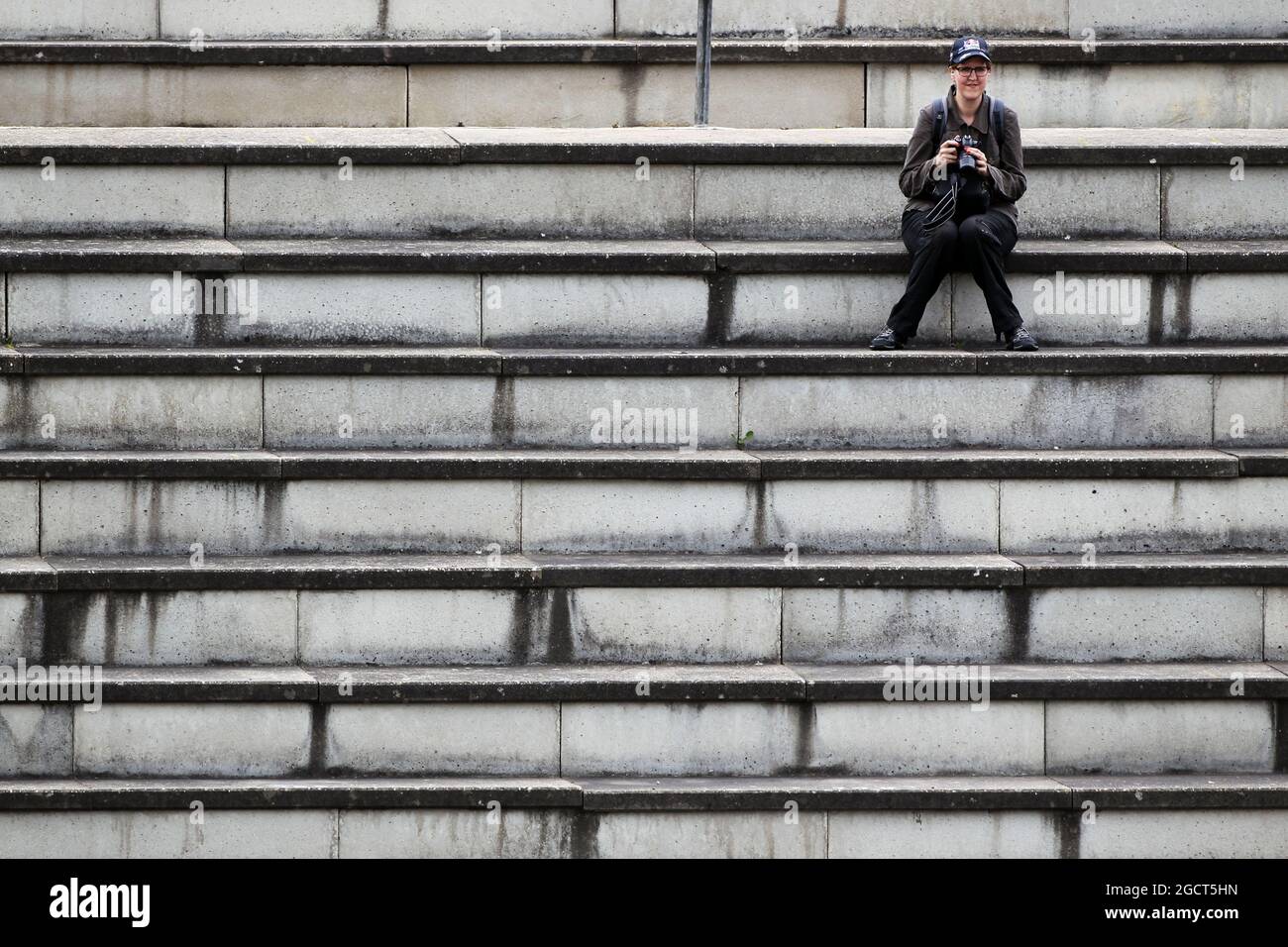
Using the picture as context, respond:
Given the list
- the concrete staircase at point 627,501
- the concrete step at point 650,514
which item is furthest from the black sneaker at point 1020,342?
the concrete step at point 650,514

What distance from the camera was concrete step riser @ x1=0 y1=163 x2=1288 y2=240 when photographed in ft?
29.8

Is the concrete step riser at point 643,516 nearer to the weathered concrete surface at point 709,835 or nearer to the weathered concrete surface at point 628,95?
the weathered concrete surface at point 709,835

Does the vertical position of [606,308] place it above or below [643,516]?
above

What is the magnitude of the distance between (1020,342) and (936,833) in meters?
2.36

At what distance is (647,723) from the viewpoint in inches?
310

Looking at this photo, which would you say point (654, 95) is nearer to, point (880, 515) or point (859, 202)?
point (859, 202)

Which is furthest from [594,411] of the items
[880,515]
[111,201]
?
[111,201]

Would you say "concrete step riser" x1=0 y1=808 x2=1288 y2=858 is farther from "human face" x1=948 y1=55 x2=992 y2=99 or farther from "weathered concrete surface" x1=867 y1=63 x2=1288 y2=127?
"weathered concrete surface" x1=867 y1=63 x2=1288 y2=127

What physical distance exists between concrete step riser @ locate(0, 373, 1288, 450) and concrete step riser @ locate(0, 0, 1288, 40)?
9.31 feet

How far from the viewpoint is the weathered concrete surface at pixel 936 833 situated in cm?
773

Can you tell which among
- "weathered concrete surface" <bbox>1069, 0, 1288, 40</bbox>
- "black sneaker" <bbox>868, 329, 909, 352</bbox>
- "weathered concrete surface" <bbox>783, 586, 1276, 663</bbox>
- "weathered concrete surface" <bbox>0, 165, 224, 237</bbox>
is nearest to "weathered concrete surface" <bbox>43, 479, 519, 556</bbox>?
"weathered concrete surface" <bbox>783, 586, 1276, 663</bbox>

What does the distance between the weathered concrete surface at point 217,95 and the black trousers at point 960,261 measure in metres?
3.29

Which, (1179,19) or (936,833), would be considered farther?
(1179,19)

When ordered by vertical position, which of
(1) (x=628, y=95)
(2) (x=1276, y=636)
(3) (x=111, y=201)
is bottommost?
(2) (x=1276, y=636)
